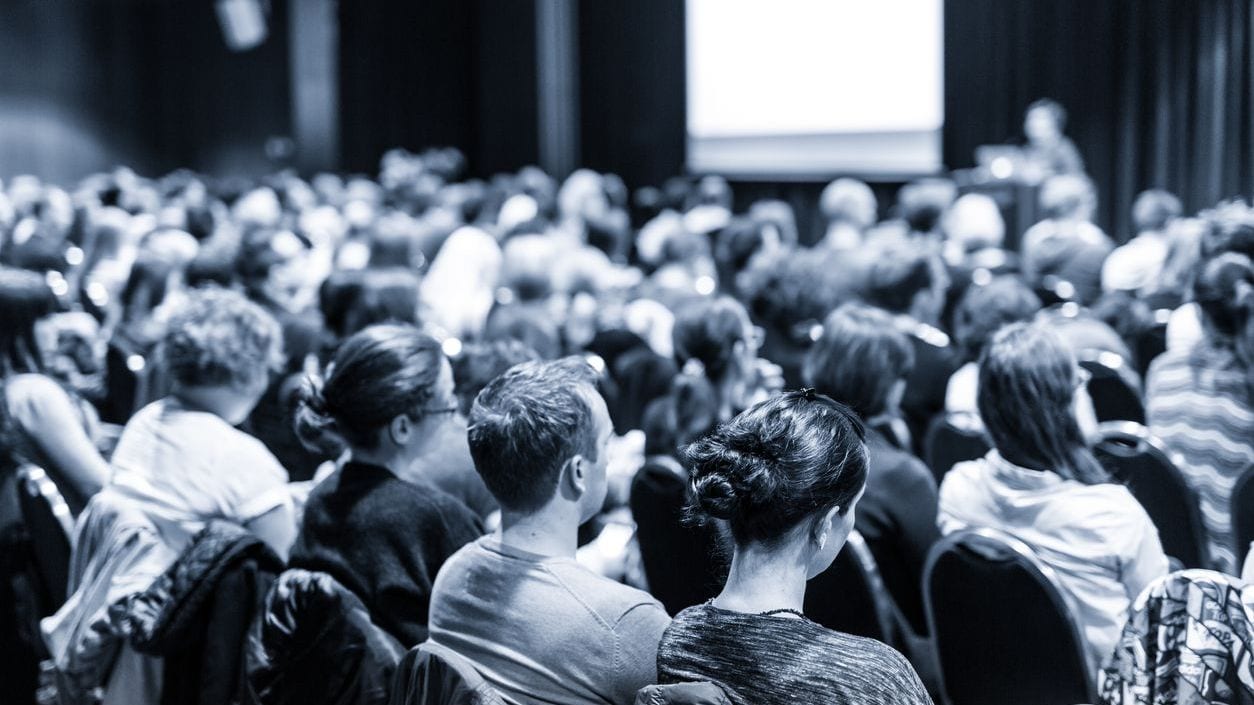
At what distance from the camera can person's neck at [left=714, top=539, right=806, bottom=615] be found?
172 cm

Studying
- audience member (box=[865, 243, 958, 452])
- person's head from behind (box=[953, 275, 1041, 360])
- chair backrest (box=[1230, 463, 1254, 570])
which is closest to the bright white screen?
audience member (box=[865, 243, 958, 452])

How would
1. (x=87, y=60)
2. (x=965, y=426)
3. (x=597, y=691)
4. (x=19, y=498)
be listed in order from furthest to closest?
(x=87, y=60) → (x=965, y=426) → (x=19, y=498) → (x=597, y=691)

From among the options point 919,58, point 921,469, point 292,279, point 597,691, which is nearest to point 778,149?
point 919,58

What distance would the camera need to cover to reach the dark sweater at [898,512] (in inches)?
117

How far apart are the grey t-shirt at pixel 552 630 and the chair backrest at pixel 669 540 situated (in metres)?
0.96

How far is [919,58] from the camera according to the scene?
11641 millimetres

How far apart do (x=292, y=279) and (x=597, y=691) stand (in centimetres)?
520

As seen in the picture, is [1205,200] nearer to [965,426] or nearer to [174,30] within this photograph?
[965,426]

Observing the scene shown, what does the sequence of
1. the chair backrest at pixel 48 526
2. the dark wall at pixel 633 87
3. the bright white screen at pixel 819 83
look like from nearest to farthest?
the chair backrest at pixel 48 526, the bright white screen at pixel 819 83, the dark wall at pixel 633 87

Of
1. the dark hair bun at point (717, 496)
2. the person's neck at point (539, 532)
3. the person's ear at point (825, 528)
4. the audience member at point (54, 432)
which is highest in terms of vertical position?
the dark hair bun at point (717, 496)

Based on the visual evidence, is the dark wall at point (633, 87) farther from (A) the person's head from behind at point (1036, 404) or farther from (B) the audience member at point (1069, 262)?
(A) the person's head from behind at point (1036, 404)

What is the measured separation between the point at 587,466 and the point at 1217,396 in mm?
2336

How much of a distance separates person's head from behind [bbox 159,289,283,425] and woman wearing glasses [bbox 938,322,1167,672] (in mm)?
1574

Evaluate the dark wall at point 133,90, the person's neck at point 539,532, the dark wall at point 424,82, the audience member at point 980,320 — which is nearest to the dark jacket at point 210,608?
the person's neck at point 539,532
